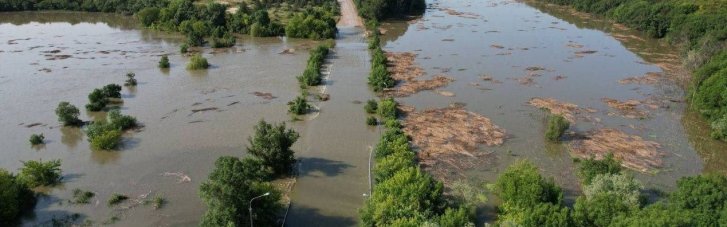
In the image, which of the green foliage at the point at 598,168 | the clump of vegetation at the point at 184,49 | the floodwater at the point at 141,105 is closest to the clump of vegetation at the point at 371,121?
the floodwater at the point at 141,105

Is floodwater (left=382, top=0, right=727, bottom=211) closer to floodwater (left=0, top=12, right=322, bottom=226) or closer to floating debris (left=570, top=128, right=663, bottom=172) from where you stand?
floating debris (left=570, top=128, right=663, bottom=172)

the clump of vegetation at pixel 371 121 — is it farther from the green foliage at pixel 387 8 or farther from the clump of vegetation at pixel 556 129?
the green foliage at pixel 387 8

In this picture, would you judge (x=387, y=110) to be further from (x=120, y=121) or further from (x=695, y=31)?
(x=695, y=31)

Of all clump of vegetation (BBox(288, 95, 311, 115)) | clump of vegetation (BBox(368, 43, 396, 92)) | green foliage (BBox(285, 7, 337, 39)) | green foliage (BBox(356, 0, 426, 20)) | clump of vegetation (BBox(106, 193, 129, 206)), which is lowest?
clump of vegetation (BBox(106, 193, 129, 206))

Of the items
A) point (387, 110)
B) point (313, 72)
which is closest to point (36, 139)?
point (313, 72)

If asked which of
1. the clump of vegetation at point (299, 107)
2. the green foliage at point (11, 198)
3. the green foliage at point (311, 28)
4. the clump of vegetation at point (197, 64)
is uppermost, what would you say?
the green foliage at point (311, 28)

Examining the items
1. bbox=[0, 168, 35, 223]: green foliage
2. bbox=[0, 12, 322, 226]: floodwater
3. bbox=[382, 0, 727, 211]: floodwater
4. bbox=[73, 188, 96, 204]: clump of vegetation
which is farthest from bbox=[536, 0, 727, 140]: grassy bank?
bbox=[0, 168, 35, 223]: green foliage
